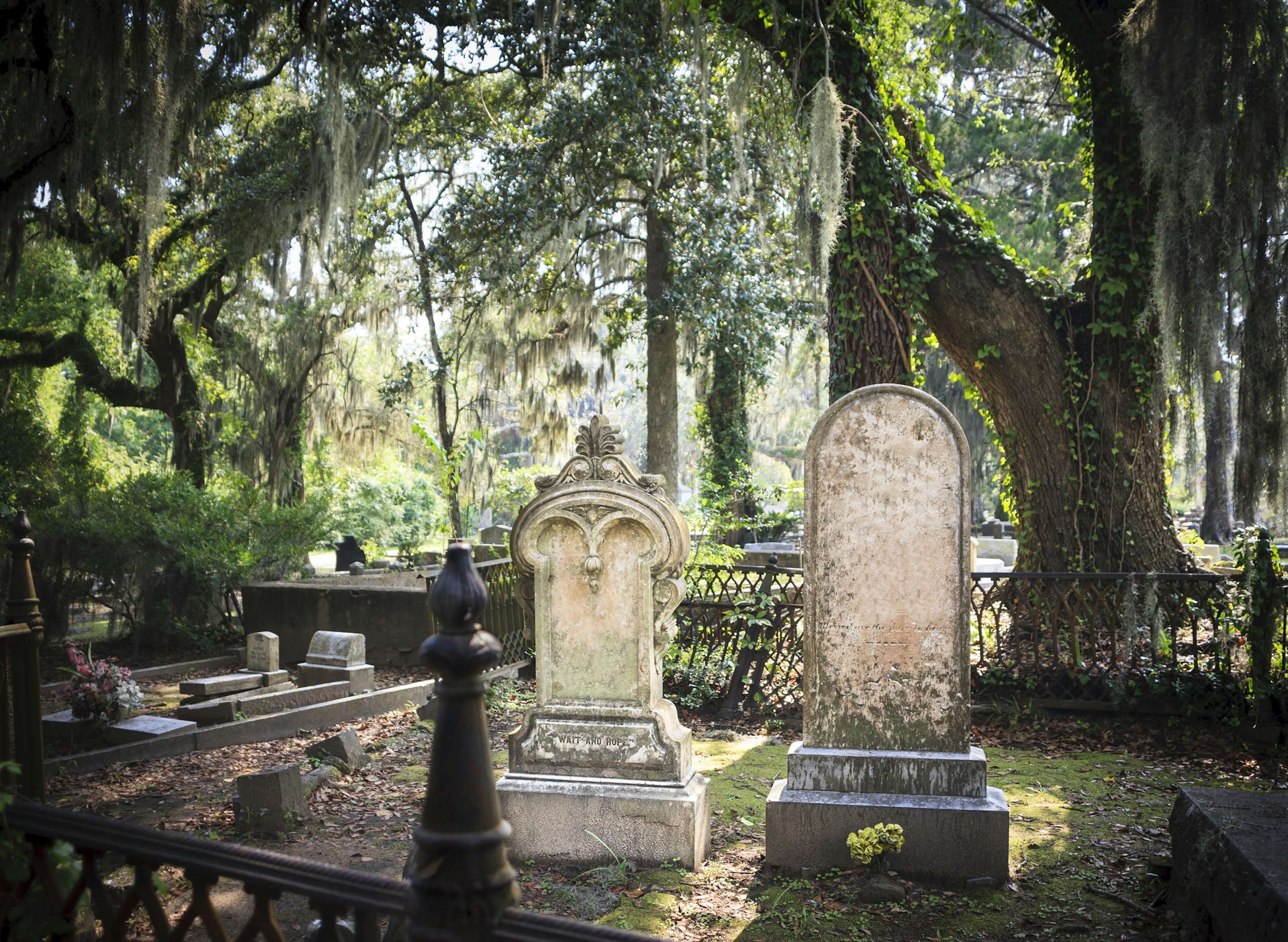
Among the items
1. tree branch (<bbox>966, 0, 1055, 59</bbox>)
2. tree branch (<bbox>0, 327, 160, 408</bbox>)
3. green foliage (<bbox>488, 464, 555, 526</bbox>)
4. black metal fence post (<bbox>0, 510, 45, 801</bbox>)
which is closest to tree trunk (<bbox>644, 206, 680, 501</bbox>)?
tree branch (<bbox>966, 0, 1055, 59</bbox>)

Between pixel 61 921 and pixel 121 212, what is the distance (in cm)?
1059

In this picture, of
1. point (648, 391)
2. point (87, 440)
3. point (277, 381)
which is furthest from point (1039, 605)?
point (87, 440)

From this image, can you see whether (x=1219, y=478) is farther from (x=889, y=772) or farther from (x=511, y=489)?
(x=889, y=772)

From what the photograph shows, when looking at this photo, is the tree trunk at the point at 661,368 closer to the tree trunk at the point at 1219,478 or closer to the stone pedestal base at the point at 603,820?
the stone pedestal base at the point at 603,820

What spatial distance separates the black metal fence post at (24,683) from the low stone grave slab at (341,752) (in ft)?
6.85

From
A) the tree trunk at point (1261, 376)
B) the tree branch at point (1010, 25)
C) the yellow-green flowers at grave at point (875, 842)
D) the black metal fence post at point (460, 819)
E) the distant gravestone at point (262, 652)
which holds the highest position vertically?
the tree branch at point (1010, 25)

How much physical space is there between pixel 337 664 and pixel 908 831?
5.71 metres

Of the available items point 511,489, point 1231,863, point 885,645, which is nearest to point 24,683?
point 885,645

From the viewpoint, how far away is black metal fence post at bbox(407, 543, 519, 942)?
1.38 m

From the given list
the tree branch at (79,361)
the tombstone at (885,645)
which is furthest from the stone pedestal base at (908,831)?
the tree branch at (79,361)

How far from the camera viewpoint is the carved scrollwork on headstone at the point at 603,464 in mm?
4773

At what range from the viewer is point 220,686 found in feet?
25.5

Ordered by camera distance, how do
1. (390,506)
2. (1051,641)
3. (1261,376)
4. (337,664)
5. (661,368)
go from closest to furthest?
1. (1261,376)
2. (1051,641)
3. (337,664)
4. (661,368)
5. (390,506)

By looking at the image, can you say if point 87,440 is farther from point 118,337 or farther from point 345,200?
point 345,200
